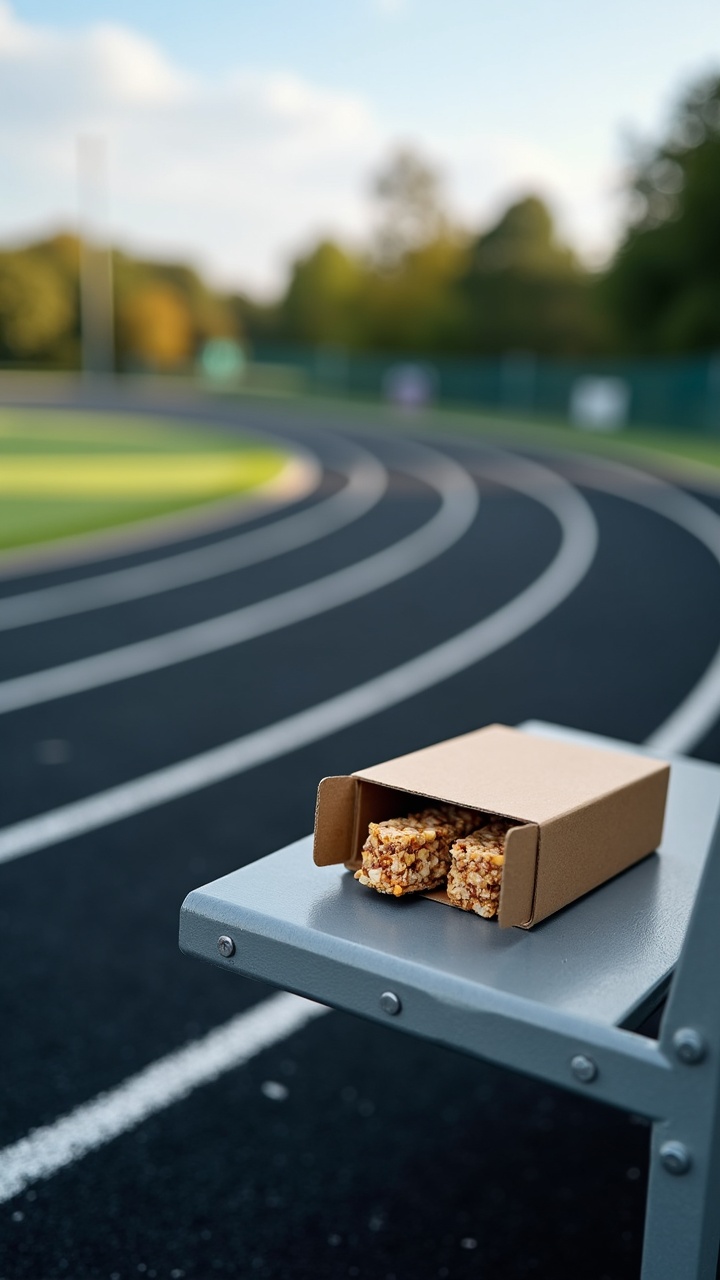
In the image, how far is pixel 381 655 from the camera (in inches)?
347

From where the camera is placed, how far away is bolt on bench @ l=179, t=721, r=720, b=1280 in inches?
60.8

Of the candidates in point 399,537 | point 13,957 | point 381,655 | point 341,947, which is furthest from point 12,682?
point 399,537

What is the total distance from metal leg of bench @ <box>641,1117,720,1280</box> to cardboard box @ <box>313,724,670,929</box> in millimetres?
415

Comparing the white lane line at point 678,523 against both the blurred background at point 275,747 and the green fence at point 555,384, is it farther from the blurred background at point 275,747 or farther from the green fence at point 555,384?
the green fence at point 555,384

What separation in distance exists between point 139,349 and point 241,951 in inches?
2975

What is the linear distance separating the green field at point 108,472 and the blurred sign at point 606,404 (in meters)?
11.5

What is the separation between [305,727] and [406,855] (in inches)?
199

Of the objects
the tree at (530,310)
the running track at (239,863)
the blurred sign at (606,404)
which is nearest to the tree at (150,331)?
the tree at (530,310)

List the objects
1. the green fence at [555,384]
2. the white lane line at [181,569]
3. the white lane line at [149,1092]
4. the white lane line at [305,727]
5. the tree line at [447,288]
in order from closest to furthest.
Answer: the white lane line at [149,1092] < the white lane line at [305,727] < the white lane line at [181,569] < the green fence at [555,384] < the tree line at [447,288]

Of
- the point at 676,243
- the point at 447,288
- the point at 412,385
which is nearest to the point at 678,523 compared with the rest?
the point at 676,243

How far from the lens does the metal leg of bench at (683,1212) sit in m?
1.55

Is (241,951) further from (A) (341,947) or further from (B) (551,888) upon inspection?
(B) (551,888)

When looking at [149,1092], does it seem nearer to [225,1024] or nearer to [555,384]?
[225,1024]

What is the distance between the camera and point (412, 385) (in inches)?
1849
